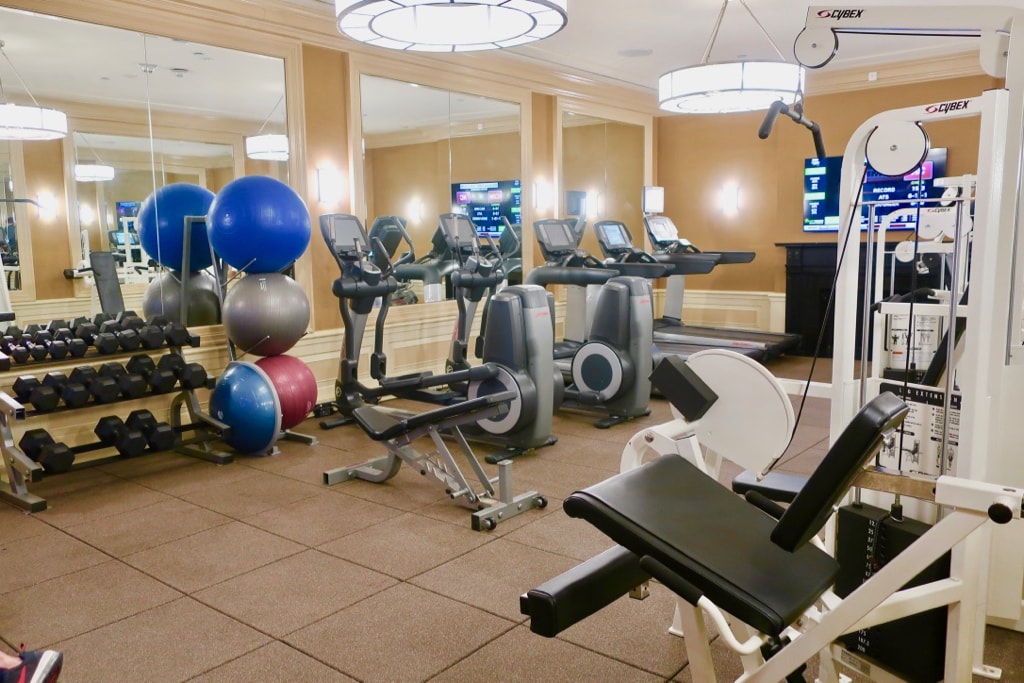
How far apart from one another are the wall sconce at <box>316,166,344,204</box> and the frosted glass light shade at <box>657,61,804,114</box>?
2.60 meters

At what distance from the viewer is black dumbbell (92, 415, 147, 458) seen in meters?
4.37

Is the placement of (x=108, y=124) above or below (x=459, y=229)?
above

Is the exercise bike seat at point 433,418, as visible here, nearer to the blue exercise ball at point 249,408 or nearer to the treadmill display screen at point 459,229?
the blue exercise ball at point 249,408

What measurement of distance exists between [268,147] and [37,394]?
2470 millimetres

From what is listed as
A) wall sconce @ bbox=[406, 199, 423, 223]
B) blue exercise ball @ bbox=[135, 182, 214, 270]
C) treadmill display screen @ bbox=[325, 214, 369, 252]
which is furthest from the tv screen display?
blue exercise ball @ bbox=[135, 182, 214, 270]

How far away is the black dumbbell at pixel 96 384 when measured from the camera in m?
4.30

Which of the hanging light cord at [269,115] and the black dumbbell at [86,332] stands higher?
the hanging light cord at [269,115]

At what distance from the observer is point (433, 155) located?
705 cm

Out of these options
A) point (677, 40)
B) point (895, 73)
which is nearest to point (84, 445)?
point (677, 40)

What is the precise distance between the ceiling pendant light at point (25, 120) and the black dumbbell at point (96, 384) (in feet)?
4.64

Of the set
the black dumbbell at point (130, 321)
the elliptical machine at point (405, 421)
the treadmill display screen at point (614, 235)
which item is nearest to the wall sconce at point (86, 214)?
the black dumbbell at point (130, 321)

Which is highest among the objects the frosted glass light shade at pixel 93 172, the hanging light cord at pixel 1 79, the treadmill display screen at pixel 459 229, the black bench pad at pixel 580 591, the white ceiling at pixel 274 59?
the white ceiling at pixel 274 59

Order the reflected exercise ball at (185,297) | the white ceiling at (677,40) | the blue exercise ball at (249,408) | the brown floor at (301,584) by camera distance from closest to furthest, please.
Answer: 1. the brown floor at (301,584)
2. the blue exercise ball at (249,408)
3. the reflected exercise ball at (185,297)
4. the white ceiling at (677,40)

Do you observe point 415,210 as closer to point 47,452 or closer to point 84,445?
point 84,445
